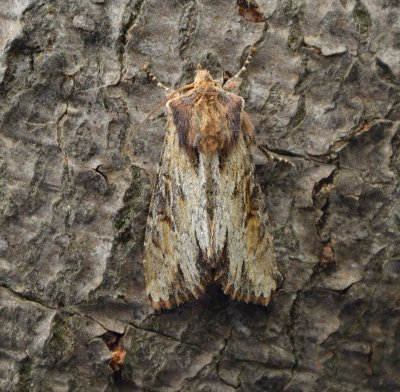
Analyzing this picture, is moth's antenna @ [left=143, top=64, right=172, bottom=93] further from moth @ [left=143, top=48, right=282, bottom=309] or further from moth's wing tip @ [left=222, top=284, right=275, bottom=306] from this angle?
moth's wing tip @ [left=222, top=284, right=275, bottom=306]

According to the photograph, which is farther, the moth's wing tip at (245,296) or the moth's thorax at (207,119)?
the moth's thorax at (207,119)

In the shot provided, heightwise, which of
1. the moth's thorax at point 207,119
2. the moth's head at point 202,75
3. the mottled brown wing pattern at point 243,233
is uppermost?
the moth's head at point 202,75

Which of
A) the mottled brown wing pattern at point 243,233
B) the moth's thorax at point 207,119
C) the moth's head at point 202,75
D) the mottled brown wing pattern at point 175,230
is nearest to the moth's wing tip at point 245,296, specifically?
the mottled brown wing pattern at point 243,233

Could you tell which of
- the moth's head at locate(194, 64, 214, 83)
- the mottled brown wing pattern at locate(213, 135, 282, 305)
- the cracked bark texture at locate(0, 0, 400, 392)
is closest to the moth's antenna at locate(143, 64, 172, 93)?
the cracked bark texture at locate(0, 0, 400, 392)

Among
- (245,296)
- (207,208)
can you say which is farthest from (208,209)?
(245,296)

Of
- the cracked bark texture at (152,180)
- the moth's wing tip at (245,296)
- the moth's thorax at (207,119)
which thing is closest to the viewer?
the cracked bark texture at (152,180)

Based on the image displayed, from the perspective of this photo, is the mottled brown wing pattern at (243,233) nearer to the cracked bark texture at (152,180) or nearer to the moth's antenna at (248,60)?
the cracked bark texture at (152,180)

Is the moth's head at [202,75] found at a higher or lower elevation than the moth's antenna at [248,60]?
lower

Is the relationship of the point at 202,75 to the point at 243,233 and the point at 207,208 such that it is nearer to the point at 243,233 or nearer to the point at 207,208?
the point at 207,208
